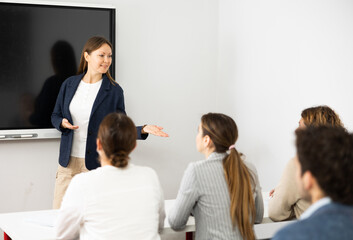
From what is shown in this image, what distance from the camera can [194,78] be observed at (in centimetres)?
466

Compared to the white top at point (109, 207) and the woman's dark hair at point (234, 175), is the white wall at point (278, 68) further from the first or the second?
the white top at point (109, 207)

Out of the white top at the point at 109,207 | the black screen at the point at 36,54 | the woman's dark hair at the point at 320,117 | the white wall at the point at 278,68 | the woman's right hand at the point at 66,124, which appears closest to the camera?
the white top at the point at 109,207

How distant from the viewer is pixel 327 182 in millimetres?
1216

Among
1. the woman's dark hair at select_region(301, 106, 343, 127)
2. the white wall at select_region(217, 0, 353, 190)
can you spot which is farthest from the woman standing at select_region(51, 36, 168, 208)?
the woman's dark hair at select_region(301, 106, 343, 127)

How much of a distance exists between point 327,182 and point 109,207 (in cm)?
98

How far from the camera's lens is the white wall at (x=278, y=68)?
10.7ft

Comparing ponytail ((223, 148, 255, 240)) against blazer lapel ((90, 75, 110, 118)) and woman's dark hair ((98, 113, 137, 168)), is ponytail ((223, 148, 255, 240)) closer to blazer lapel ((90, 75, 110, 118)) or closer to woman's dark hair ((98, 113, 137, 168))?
woman's dark hair ((98, 113, 137, 168))

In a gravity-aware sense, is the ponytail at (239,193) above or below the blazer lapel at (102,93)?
below

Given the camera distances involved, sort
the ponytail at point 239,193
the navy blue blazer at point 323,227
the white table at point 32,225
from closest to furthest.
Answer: the navy blue blazer at point 323,227, the ponytail at point 239,193, the white table at point 32,225

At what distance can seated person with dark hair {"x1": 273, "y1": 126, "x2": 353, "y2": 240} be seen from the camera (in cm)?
116

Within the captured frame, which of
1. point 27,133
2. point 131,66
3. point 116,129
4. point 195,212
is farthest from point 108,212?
point 131,66

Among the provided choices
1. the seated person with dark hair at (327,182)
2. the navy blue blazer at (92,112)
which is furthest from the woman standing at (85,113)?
the seated person with dark hair at (327,182)

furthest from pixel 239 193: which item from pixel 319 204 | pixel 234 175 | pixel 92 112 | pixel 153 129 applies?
pixel 92 112

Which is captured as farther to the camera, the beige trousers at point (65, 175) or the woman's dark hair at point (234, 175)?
the beige trousers at point (65, 175)
